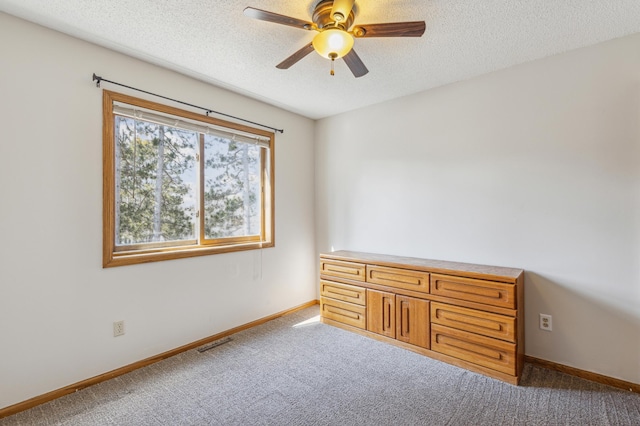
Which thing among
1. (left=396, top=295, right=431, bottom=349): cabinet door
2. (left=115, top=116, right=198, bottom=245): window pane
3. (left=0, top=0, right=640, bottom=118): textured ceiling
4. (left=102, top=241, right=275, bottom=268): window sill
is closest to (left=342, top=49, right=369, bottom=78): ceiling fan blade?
(left=0, top=0, right=640, bottom=118): textured ceiling

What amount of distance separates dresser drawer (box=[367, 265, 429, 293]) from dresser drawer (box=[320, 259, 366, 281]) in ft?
0.34

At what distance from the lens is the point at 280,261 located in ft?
11.9

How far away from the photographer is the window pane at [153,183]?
2.43m

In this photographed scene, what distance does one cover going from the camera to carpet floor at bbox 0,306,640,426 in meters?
1.83

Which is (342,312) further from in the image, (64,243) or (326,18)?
(326,18)

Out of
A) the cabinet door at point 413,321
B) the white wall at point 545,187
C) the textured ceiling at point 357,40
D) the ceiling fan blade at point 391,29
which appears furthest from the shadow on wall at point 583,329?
the ceiling fan blade at point 391,29

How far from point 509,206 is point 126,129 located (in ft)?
10.6

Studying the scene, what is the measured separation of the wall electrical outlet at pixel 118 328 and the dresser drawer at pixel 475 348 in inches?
98.3

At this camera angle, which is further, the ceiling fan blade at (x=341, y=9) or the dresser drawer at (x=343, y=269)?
the dresser drawer at (x=343, y=269)

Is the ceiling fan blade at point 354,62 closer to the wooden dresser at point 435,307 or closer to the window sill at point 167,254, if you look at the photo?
the wooden dresser at point 435,307

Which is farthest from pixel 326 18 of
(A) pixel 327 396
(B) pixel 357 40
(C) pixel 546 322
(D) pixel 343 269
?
(C) pixel 546 322

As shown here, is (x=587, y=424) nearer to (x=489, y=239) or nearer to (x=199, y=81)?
(x=489, y=239)

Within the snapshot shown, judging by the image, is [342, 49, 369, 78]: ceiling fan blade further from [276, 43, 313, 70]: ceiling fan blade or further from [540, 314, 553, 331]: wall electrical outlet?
[540, 314, 553, 331]: wall electrical outlet

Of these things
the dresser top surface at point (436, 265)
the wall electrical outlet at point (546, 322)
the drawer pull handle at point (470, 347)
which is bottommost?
the drawer pull handle at point (470, 347)
